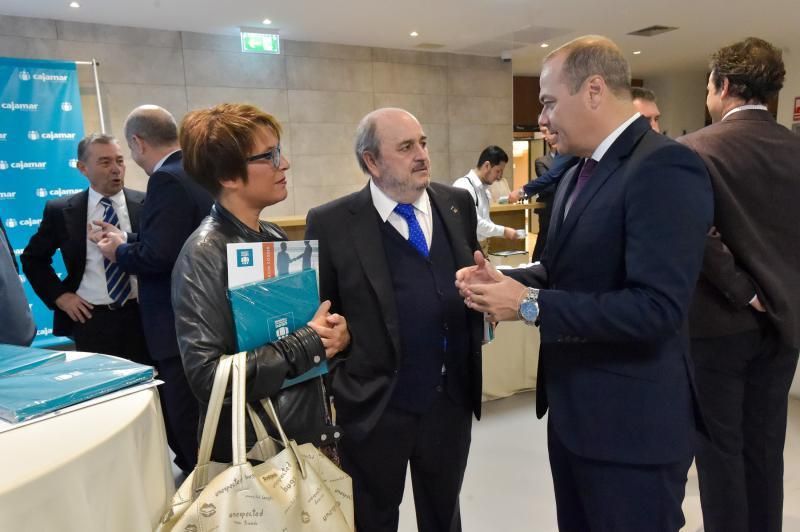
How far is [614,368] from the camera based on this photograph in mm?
1258

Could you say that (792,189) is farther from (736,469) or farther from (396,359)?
(396,359)

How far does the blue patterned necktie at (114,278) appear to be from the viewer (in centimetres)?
265

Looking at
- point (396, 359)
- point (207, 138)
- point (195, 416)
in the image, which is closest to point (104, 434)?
point (207, 138)

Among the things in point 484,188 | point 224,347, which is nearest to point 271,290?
point 224,347

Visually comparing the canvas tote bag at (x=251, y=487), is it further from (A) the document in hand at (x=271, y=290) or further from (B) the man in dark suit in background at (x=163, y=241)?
(B) the man in dark suit in background at (x=163, y=241)

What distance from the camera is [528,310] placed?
4.08 ft

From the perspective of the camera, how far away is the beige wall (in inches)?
255

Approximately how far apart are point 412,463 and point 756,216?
4.43 feet

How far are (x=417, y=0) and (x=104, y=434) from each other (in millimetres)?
6059

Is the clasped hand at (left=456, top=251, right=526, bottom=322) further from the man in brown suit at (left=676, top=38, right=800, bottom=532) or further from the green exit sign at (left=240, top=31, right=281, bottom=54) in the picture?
the green exit sign at (left=240, top=31, right=281, bottom=54)

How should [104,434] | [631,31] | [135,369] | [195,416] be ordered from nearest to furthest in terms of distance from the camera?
[104,434] → [135,369] → [195,416] → [631,31]

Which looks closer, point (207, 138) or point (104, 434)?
point (104, 434)

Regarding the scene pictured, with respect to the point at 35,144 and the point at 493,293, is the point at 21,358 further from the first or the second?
the point at 35,144

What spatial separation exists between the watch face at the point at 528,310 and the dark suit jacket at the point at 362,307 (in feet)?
1.54
